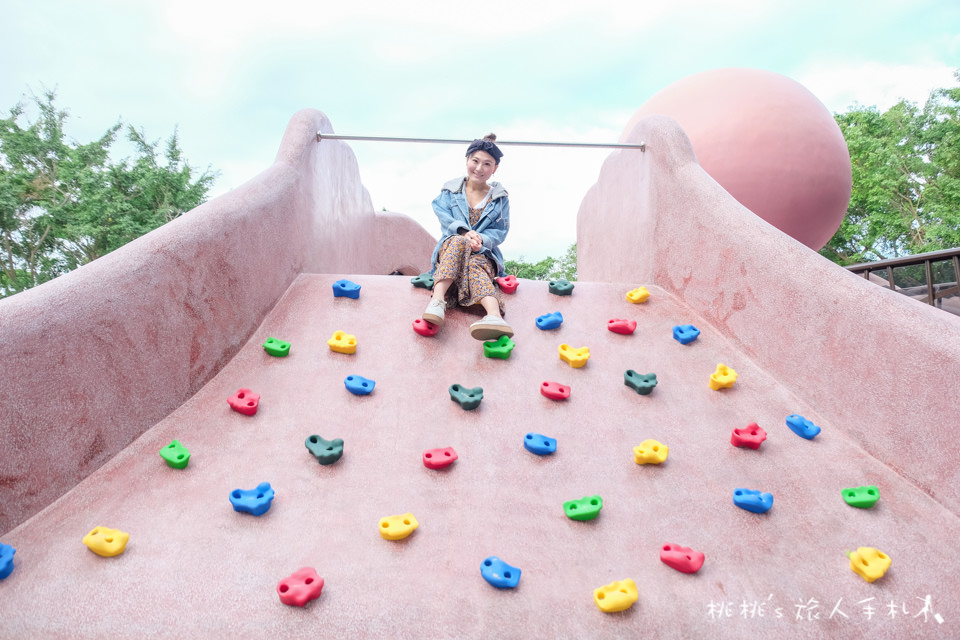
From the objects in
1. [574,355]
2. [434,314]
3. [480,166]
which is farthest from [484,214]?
[574,355]

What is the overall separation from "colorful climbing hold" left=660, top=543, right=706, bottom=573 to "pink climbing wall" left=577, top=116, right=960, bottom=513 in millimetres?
1058

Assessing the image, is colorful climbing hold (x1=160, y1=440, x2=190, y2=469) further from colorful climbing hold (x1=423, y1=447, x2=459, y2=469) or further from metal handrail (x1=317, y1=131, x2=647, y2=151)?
metal handrail (x1=317, y1=131, x2=647, y2=151)

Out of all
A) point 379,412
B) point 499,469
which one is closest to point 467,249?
point 379,412

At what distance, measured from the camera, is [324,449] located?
7.80 feet

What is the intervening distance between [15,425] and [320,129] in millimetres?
2855

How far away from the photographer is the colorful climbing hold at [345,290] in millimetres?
3545

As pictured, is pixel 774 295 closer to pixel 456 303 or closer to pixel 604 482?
pixel 604 482

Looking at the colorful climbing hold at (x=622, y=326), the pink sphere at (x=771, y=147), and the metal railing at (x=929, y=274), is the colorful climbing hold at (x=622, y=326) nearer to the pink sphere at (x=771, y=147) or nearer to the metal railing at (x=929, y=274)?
the pink sphere at (x=771, y=147)

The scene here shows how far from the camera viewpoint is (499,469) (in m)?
2.38

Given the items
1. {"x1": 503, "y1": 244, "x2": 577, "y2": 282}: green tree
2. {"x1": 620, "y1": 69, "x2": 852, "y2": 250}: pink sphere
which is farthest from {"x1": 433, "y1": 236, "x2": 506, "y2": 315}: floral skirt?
{"x1": 503, "y1": 244, "x2": 577, "y2": 282}: green tree

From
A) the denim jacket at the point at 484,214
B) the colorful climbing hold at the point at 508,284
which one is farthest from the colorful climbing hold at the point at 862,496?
the denim jacket at the point at 484,214

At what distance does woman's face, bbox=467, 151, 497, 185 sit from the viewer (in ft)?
12.5

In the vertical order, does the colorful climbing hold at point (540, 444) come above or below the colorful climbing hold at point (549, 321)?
below

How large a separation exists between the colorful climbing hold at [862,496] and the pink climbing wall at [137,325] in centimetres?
273
